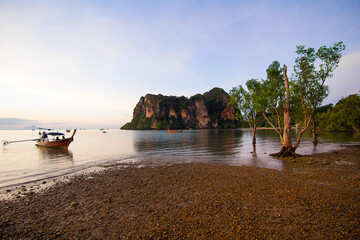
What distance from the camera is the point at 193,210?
6449mm

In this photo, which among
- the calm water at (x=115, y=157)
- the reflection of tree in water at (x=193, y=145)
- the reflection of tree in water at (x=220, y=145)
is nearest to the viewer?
Answer: the calm water at (x=115, y=157)

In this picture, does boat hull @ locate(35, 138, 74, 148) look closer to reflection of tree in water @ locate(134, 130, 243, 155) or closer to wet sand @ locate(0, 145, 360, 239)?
reflection of tree in water @ locate(134, 130, 243, 155)

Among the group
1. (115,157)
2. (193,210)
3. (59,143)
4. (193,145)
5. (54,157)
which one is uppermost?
(59,143)

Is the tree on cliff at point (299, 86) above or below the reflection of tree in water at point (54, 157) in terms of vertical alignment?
above

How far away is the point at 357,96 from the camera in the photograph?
2931 cm

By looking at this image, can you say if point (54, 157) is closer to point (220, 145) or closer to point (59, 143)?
point (59, 143)

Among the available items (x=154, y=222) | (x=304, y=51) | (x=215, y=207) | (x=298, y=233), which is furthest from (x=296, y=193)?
(x=304, y=51)

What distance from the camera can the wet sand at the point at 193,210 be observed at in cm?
509

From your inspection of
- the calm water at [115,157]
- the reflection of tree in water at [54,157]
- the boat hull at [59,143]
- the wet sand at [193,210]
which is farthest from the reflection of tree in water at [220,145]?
the boat hull at [59,143]

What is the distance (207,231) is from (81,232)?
157 inches

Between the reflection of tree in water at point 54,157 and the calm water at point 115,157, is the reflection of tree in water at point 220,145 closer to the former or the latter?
the calm water at point 115,157

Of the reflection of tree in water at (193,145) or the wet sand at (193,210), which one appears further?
the reflection of tree in water at (193,145)

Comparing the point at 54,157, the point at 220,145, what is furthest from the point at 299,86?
the point at 54,157

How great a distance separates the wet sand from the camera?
509cm
